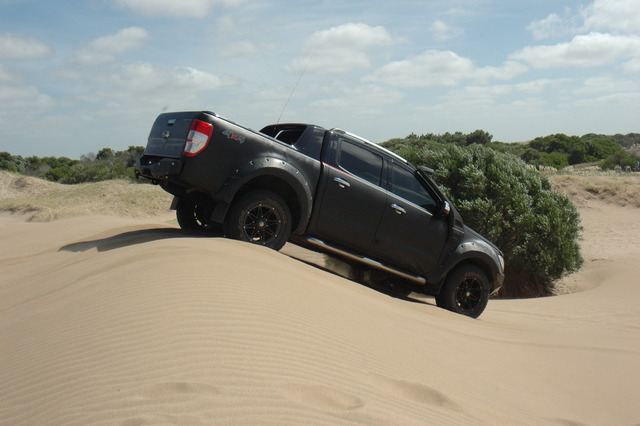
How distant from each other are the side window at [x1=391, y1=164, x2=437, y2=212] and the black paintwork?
0.02 metres

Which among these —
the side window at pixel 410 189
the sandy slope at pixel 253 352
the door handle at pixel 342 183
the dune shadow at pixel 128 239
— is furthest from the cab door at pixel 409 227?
the dune shadow at pixel 128 239

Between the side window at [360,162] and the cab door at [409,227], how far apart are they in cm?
26

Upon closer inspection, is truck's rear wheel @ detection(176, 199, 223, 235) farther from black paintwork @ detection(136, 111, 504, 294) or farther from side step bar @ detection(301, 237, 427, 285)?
side step bar @ detection(301, 237, 427, 285)

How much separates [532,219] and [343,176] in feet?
22.6

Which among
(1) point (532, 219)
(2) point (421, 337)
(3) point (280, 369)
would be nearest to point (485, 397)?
(2) point (421, 337)

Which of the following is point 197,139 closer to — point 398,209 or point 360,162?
point 360,162

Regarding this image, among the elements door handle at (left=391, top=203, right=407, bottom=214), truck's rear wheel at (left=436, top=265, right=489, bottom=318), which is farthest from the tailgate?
truck's rear wheel at (left=436, top=265, right=489, bottom=318)

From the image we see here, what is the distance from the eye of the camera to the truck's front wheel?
7207 mm

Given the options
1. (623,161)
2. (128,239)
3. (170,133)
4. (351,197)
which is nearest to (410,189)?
(351,197)

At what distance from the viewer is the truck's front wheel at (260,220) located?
721 centimetres

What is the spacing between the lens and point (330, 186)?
7.75 m

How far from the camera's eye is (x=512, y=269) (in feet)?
45.6

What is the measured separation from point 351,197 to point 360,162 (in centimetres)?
→ 54

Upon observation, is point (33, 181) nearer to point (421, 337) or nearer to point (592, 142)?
point (421, 337)
